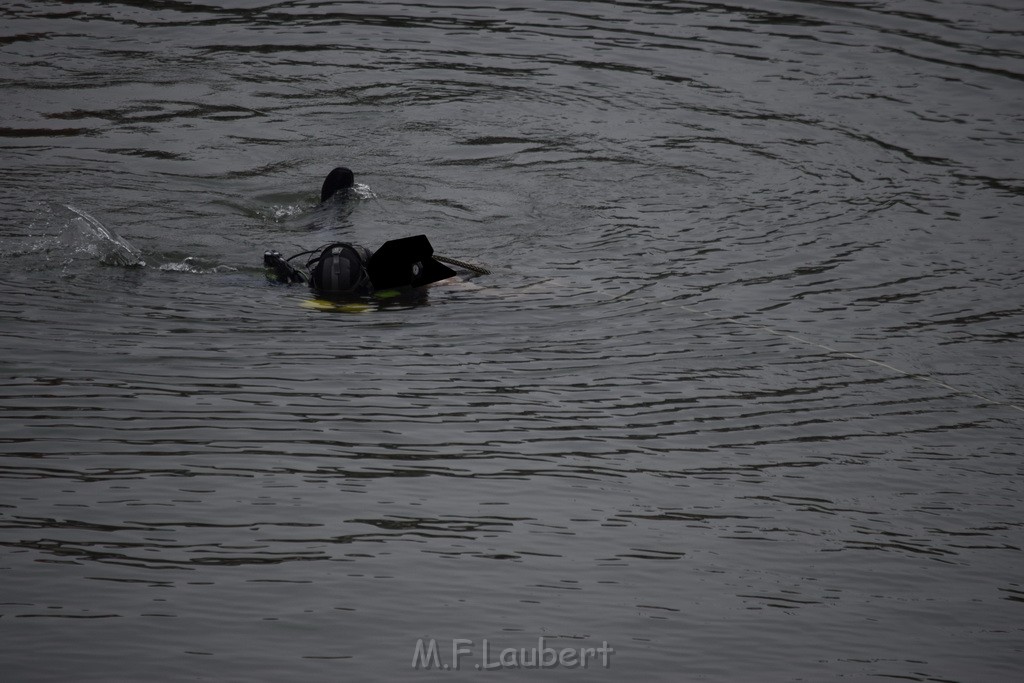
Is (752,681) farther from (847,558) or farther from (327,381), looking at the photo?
(327,381)

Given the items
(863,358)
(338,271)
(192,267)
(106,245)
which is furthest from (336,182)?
(863,358)

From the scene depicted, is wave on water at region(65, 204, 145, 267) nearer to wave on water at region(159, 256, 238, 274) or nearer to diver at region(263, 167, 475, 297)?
wave on water at region(159, 256, 238, 274)

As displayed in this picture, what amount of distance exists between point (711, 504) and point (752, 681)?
4.66ft

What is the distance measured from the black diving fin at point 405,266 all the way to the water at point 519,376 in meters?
0.26

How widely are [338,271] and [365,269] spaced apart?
221 mm

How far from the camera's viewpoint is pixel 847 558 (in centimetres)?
527

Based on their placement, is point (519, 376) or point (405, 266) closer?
point (519, 376)

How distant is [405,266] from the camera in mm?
8578

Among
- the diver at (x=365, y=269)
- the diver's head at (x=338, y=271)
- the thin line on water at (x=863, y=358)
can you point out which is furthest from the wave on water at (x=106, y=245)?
the thin line on water at (x=863, y=358)

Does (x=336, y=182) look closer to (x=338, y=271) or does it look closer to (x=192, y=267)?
(x=192, y=267)

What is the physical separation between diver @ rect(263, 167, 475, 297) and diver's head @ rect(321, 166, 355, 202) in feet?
7.33

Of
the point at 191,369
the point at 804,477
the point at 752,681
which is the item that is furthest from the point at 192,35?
the point at 752,681

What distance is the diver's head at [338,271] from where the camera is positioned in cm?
839

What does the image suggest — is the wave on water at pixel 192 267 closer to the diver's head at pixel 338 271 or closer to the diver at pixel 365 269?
the diver at pixel 365 269
